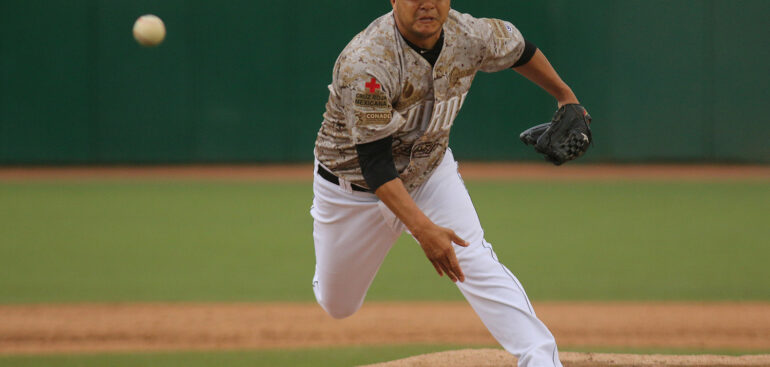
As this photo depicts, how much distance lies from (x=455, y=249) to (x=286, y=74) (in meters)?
10.1

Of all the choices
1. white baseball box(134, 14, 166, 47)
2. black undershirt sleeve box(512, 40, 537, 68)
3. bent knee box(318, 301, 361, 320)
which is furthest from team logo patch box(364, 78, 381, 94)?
white baseball box(134, 14, 166, 47)

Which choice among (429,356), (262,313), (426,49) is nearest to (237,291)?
(262,313)

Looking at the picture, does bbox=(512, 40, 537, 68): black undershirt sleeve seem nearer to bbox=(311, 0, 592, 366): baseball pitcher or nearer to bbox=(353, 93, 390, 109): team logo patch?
bbox=(311, 0, 592, 366): baseball pitcher

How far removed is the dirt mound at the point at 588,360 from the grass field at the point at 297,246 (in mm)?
506

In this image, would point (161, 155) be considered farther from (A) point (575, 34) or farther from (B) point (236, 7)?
(A) point (575, 34)

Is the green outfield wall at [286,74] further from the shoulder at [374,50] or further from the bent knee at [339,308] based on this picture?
the shoulder at [374,50]

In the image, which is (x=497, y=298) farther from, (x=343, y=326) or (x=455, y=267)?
(x=343, y=326)

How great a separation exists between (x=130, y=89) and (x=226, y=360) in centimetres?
921

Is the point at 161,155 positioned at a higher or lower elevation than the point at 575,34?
lower

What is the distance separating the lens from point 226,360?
450 centimetres

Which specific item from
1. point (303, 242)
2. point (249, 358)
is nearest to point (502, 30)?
point (249, 358)

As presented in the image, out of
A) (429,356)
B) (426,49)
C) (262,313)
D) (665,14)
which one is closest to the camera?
(426,49)

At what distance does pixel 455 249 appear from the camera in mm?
3295

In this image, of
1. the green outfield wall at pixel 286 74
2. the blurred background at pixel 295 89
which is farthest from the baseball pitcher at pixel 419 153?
the green outfield wall at pixel 286 74
